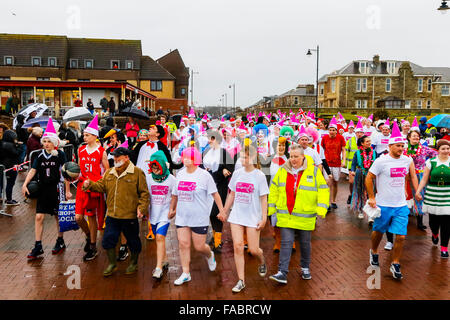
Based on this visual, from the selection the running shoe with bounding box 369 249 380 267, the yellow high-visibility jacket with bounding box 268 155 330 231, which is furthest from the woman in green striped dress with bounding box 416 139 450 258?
the yellow high-visibility jacket with bounding box 268 155 330 231

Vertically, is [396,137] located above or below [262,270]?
above

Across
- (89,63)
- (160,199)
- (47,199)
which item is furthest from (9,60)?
(160,199)

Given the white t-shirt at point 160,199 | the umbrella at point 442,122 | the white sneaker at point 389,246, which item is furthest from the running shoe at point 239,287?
the umbrella at point 442,122

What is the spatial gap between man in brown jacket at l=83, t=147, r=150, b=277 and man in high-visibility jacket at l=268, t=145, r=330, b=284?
72.8 inches

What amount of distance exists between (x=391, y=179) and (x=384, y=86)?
61138mm

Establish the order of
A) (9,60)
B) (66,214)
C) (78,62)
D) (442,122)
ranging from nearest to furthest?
1. (66,214)
2. (442,122)
3. (9,60)
4. (78,62)

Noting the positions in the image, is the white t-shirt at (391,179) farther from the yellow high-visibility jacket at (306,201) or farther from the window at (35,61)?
the window at (35,61)

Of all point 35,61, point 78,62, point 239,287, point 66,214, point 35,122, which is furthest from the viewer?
point 78,62

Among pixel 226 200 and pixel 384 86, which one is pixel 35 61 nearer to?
pixel 384 86

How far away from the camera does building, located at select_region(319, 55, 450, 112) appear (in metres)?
60.9

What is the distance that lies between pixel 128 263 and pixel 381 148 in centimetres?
643

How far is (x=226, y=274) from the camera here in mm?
5613

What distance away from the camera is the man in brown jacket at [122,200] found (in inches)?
214

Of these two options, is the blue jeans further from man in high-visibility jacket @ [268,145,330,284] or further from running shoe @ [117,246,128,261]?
running shoe @ [117,246,128,261]
